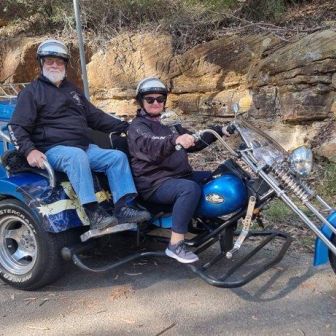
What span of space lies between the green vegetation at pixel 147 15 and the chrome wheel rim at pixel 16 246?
5.53m

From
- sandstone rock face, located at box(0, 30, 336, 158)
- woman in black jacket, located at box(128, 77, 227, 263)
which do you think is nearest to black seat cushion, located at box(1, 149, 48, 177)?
woman in black jacket, located at box(128, 77, 227, 263)

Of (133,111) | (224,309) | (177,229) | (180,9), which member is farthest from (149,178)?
(180,9)

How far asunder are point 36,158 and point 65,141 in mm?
381

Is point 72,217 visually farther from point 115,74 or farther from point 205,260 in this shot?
point 115,74

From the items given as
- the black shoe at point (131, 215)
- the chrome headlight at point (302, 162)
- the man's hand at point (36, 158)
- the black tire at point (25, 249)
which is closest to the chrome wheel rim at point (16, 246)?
the black tire at point (25, 249)

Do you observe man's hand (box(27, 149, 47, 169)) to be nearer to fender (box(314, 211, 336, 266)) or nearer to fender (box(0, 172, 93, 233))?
fender (box(0, 172, 93, 233))

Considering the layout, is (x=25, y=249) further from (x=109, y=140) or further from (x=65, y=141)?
(x=109, y=140)

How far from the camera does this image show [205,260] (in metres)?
4.66

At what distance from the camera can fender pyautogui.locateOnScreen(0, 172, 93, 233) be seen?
3.88 m

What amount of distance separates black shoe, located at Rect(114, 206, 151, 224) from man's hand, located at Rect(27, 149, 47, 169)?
2.25 feet

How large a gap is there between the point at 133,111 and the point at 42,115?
5221 millimetres

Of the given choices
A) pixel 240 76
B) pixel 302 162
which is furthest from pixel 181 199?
pixel 240 76

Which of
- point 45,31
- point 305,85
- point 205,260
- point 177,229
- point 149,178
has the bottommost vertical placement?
point 205,260

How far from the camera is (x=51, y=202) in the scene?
3.91 metres
